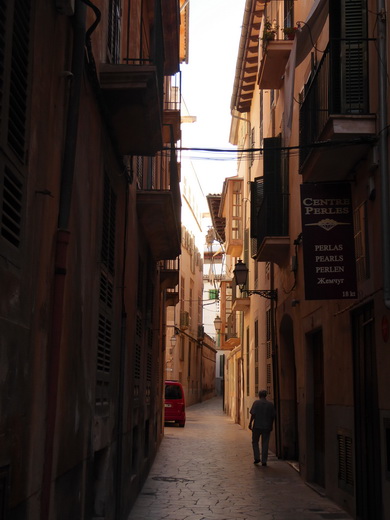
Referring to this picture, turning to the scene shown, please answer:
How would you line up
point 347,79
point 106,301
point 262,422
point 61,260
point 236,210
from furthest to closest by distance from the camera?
point 236,210 → point 262,422 → point 347,79 → point 106,301 → point 61,260

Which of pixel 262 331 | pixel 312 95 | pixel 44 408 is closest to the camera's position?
→ pixel 44 408

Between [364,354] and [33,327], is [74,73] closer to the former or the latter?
[33,327]

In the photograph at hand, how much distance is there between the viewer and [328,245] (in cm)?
995

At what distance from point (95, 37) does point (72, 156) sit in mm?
2166

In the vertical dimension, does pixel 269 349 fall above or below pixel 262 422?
above

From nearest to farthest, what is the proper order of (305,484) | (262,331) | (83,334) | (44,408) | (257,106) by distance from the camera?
(44,408) < (83,334) < (305,484) < (262,331) < (257,106)

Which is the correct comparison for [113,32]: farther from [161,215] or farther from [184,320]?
[184,320]

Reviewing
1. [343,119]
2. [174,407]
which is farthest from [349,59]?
[174,407]

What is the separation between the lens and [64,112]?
18.0 ft

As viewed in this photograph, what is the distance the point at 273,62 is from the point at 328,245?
26.6 feet

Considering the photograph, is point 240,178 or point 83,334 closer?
point 83,334

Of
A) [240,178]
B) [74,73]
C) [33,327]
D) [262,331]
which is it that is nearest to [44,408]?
[33,327]

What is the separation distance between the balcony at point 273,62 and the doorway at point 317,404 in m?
6.39

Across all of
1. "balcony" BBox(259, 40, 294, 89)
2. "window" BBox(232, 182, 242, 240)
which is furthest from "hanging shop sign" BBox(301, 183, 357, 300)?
"window" BBox(232, 182, 242, 240)
